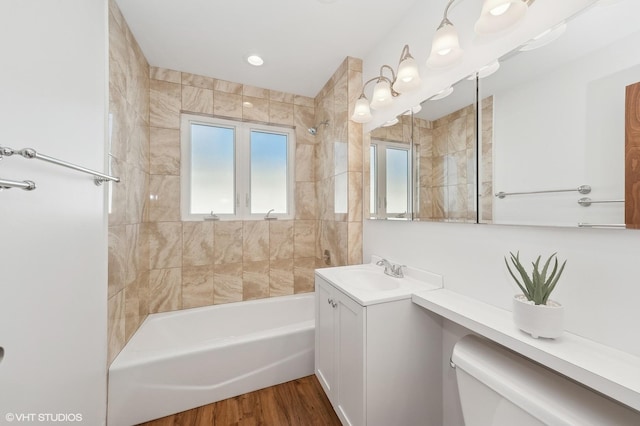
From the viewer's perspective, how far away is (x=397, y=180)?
1606 millimetres

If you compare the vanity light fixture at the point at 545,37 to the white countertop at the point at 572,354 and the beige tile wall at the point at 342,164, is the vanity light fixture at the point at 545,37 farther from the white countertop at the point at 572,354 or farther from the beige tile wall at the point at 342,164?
the beige tile wall at the point at 342,164

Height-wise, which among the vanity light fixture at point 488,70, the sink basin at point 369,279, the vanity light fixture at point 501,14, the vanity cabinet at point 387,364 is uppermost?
the vanity light fixture at point 501,14

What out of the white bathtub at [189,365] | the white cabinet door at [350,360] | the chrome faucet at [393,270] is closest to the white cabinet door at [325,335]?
the white cabinet door at [350,360]

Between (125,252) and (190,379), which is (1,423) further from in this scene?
(125,252)

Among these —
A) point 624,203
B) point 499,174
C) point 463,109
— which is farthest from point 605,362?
point 463,109

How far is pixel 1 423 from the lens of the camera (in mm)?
639

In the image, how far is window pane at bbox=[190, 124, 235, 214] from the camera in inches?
91.5

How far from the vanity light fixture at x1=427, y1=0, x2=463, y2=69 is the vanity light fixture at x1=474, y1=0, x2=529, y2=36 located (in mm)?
151

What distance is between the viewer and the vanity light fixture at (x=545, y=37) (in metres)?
0.80

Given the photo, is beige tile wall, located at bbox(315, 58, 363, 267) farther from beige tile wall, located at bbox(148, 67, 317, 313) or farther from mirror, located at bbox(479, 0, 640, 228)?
mirror, located at bbox(479, 0, 640, 228)

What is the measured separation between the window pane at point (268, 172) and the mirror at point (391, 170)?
112cm

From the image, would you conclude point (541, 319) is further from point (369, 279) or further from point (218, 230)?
point (218, 230)

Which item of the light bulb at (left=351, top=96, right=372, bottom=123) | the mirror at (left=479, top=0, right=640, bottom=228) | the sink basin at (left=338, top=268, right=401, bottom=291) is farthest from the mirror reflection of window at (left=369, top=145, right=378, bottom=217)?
the mirror at (left=479, top=0, right=640, bottom=228)

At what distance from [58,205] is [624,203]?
1.89 m
